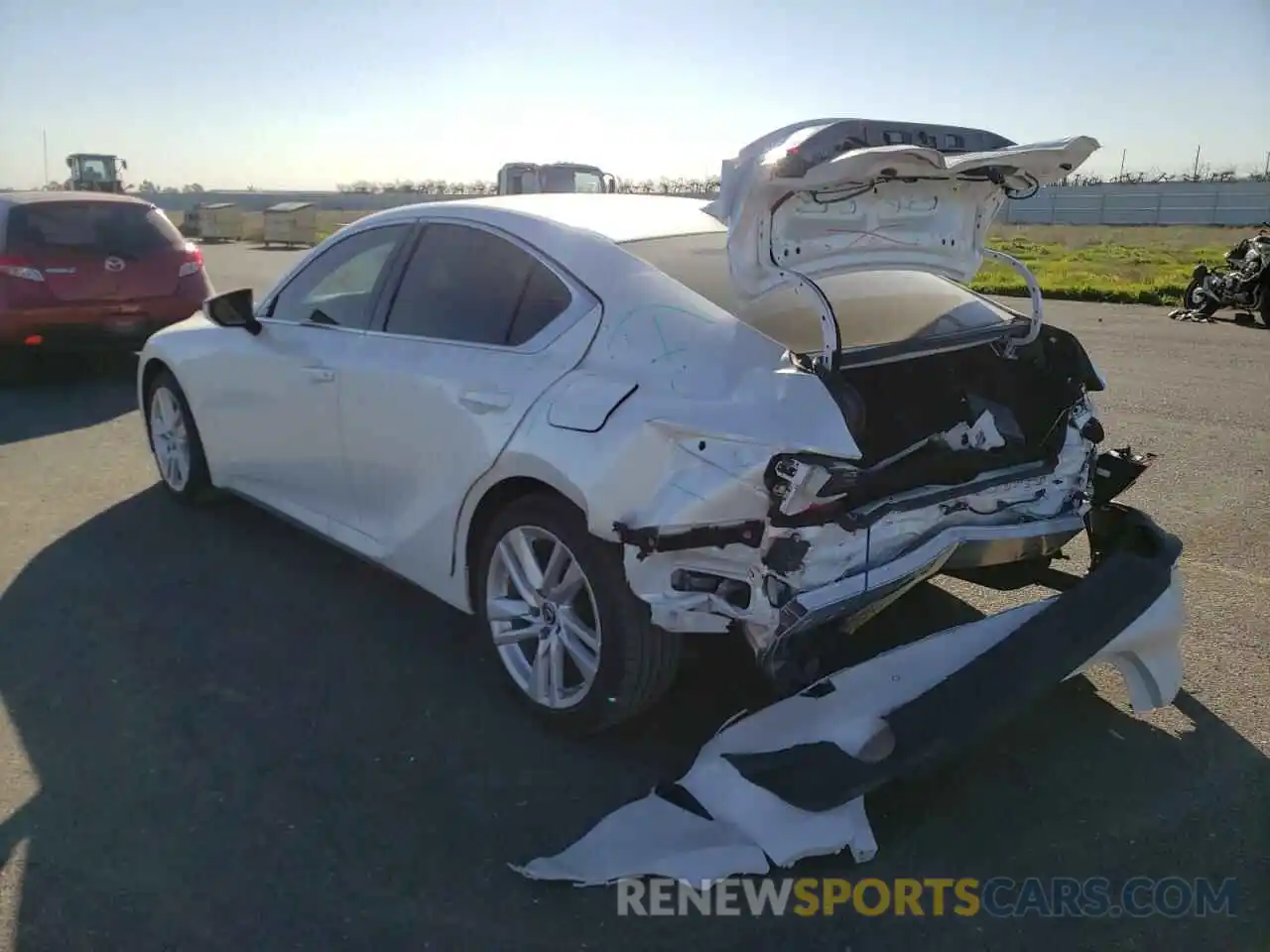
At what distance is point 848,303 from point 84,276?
7.46 m

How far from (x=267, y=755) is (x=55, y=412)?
5.98 meters

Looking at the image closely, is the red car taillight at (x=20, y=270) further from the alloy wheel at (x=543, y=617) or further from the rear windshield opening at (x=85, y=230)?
the alloy wheel at (x=543, y=617)

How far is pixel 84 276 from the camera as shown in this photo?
8836 millimetres

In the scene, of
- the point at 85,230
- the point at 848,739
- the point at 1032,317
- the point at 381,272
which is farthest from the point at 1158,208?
the point at 848,739

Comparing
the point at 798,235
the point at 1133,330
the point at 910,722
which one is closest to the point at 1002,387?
the point at 798,235

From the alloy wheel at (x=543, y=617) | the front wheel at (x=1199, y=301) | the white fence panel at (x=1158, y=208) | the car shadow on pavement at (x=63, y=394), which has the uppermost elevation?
the white fence panel at (x=1158, y=208)

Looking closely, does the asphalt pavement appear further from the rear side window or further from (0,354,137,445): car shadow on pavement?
(0,354,137,445): car shadow on pavement

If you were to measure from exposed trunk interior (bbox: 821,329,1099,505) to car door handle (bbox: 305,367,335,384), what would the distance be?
2.12 metres

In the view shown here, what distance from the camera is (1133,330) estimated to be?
12.9m

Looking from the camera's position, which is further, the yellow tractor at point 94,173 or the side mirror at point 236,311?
the yellow tractor at point 94,173

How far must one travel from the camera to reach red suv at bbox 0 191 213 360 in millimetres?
8703

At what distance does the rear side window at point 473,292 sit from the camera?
11.9 ft

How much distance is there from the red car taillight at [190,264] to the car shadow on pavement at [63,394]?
3.49ft

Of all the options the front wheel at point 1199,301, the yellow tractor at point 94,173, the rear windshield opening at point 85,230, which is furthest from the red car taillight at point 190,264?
the yellow tractor at point 94,173
